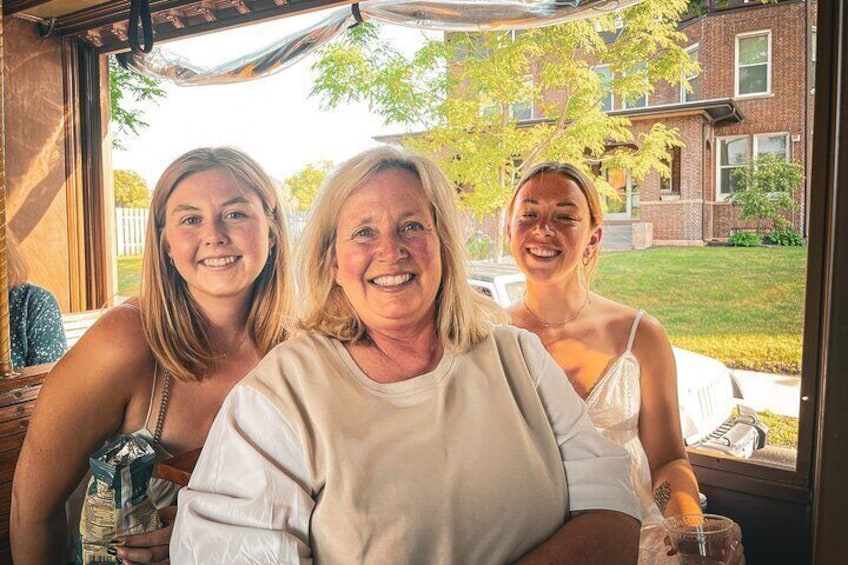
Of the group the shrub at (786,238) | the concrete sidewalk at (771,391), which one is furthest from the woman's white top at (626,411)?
the shrub at (786,238)

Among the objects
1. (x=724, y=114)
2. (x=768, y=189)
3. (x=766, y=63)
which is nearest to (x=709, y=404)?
(x=768, y=189)

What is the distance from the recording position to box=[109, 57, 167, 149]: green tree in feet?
6.68

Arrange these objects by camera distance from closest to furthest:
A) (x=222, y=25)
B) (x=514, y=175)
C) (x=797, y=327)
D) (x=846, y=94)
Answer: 1. (x=846, y=94)
2. (x=797, y=327)
3. (x=514, y=175)
4. (x=222, y=25)

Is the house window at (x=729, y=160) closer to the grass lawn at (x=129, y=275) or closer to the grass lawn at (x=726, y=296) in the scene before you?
the grass lawn at (x=726, y=296)

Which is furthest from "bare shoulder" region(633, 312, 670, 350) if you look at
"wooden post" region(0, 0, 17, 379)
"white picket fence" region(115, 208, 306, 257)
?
"wooden post" region(0, 0, 17, 379)

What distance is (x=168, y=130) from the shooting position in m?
1.89

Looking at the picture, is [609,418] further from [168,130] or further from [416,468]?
[168,130]

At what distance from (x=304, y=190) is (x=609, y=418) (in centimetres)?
98

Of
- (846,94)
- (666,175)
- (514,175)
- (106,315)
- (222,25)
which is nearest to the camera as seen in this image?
(846,94)

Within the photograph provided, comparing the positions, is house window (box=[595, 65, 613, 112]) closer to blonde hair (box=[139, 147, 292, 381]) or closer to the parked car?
the parked car

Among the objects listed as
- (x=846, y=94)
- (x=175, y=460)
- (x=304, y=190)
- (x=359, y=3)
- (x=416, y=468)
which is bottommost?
(x=175, y=460)

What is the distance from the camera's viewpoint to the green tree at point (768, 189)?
53.1 inches

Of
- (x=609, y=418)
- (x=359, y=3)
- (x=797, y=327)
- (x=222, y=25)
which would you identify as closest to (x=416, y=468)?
(x=609, y=418)

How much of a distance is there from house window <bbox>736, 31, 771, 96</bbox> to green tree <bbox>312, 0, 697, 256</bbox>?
0.10 m
